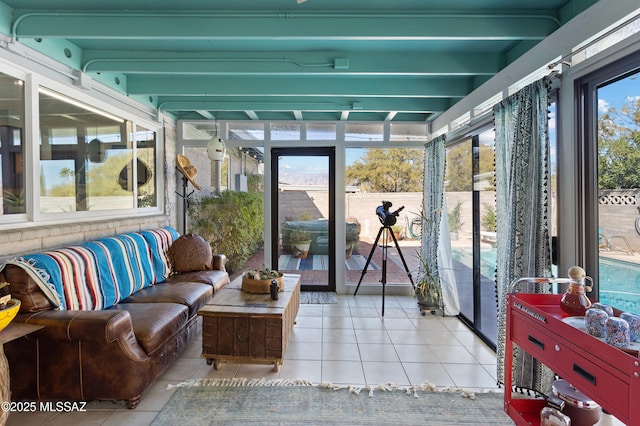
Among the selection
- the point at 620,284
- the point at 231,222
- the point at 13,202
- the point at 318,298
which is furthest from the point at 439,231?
the point at 13,202

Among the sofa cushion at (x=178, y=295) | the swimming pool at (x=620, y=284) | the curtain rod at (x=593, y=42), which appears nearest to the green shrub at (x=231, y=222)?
the sofa cushion at (x=178, y=295)

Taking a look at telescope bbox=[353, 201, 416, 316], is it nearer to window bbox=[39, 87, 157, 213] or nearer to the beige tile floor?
the beige tile floor

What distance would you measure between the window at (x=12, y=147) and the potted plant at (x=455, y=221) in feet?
13.5

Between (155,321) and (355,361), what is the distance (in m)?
1.60

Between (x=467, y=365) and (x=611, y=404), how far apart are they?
1645 millimetres

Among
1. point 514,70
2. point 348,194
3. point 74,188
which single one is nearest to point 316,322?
point 348,194

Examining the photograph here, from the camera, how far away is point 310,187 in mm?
4891

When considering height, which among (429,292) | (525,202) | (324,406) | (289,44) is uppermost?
(289,44)

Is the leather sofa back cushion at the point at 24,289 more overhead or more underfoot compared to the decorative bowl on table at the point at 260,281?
more overhead

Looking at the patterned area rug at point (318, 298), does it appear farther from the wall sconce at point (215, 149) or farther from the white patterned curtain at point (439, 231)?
the wall sconce at point (215, 149)

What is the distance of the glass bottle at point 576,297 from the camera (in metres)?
1.64

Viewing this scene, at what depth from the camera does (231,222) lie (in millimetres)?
4836

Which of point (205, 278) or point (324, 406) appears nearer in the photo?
point (324, 406)

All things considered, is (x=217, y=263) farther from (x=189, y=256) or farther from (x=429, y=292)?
(x=429, y=292)
